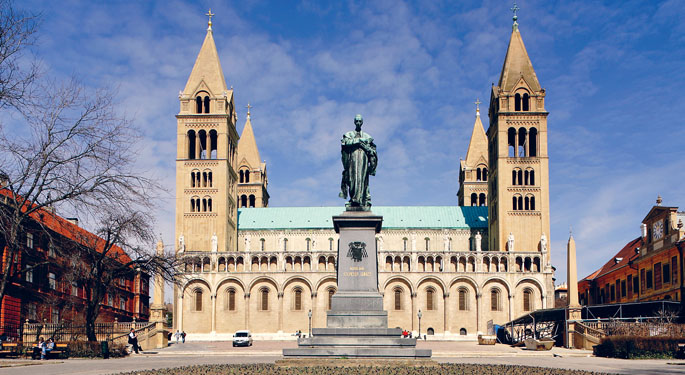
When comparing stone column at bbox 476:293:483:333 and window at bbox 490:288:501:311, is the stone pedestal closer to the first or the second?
stone column at bbox 476:293:483:333

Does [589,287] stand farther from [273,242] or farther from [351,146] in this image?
[351,146]

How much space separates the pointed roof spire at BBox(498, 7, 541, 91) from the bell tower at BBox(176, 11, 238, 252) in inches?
1296

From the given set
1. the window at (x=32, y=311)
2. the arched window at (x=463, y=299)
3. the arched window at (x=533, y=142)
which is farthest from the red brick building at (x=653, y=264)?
the window at (x=32, y=311)

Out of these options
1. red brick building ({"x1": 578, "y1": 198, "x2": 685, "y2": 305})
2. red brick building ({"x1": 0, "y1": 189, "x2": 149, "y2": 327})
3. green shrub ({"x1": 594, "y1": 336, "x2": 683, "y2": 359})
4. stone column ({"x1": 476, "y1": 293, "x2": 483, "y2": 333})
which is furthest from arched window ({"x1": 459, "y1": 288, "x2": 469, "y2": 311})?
green shrub ({"x1": 594, "y1": 336, "x2": 683, "y2": 359})

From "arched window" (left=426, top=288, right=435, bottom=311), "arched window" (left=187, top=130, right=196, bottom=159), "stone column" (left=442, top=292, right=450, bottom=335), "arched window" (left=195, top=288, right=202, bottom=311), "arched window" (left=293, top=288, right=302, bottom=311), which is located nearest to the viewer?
"stone column" (left=442, top=292, right=450, bottom=335)

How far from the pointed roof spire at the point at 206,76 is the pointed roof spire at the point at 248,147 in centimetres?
2205

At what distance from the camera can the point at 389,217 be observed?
305ft

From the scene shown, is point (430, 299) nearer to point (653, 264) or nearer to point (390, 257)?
point (390, 257)

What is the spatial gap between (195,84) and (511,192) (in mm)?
38890

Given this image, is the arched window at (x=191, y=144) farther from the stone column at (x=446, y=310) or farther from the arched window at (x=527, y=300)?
the arched window at (x=527, y=300)

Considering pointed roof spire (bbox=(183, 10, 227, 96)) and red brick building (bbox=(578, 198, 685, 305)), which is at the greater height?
pointed roof spire (bbox=(183, 10, 227, 96))

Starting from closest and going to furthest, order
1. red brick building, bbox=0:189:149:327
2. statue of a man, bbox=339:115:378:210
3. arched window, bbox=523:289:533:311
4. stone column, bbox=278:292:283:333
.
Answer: statue of a man, bbox=339:115:378:210 → red brick building, bbox=0:189:149:327 → arched window, bbox=523:289:533:311 → stone column, bbox=278:292:283:333

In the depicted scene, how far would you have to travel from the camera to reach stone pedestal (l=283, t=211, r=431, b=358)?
20.2 meters

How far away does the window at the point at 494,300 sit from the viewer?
80.0 metres
